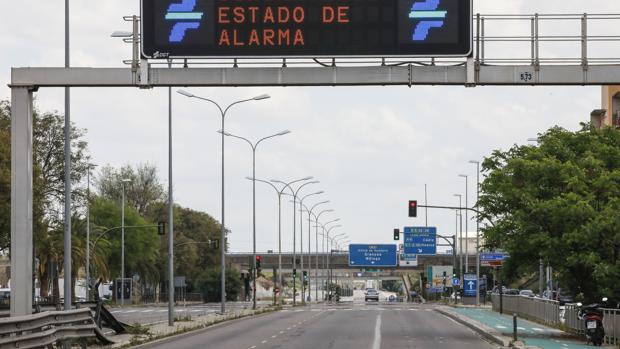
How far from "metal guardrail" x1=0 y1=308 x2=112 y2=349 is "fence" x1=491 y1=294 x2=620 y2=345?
45.6 feet

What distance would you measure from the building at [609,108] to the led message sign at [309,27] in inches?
2555

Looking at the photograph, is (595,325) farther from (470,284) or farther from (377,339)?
(470,284)

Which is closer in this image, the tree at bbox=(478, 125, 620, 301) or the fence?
the fence

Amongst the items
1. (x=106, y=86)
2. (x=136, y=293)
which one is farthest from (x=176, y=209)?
(x=106, y=86)

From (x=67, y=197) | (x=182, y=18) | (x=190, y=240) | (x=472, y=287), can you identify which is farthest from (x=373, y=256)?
(x=182, y=18)

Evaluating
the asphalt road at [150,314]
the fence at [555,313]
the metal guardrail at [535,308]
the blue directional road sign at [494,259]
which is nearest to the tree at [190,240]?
the asphalt road at [150,314]

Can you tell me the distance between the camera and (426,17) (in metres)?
25.5

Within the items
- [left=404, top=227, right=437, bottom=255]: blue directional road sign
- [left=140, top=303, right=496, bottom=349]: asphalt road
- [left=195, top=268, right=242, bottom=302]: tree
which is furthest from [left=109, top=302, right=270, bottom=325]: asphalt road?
[left=195, top=268, right=242, bottom=302]: tree

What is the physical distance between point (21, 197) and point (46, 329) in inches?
133

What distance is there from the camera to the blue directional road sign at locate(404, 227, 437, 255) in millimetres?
110750

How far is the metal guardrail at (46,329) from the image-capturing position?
23.0 meters

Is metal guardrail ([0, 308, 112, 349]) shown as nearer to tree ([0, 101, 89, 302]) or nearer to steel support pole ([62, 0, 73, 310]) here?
steel support pole ([62, 0, 73, 310])

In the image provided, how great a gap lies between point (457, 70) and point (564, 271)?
45.7ft

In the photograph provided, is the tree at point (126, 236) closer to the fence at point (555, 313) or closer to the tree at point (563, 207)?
the fence at point (555, 313)
